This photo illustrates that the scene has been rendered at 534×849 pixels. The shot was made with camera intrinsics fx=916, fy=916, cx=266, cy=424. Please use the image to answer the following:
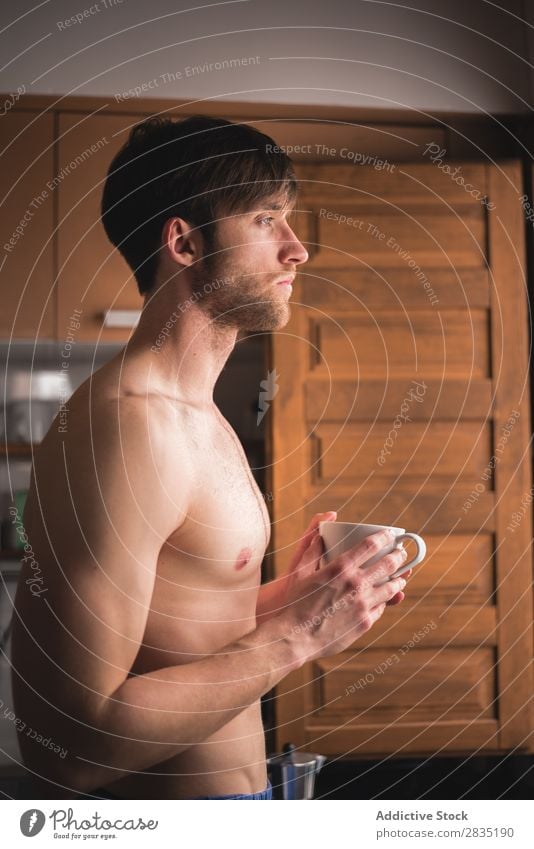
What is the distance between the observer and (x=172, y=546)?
59 cm

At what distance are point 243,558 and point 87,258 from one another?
2.83 feet

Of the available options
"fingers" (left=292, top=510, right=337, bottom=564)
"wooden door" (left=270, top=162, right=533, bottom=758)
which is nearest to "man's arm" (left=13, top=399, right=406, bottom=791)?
"fingers" (left=292, top=510, right=337, bottom=564)

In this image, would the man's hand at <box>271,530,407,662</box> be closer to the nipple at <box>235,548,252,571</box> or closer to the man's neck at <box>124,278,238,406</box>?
the nipple at <box>235,548,252,571</box>

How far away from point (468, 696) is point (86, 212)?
917mm

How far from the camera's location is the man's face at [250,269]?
0.66 m

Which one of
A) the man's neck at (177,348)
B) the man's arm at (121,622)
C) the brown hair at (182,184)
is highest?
the brown hair at (182,184)

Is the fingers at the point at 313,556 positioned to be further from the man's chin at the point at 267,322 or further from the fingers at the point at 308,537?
the man's chin at the point at 267,322

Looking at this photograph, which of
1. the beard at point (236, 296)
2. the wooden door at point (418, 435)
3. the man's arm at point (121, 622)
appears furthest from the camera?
the wooden door at point (418, 435)

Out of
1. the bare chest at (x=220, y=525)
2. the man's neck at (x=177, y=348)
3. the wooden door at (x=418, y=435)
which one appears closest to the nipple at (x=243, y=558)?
the bare chest at (x=220, y=525)

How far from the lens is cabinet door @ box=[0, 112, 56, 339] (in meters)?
1.37

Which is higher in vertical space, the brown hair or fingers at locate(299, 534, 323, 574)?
the brown hair

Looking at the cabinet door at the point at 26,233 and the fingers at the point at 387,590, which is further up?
the cabinet door at the point at 26,233

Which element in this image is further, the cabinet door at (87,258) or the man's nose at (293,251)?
the cabinet door at (87,258)

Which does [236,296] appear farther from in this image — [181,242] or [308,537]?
[308,537]
